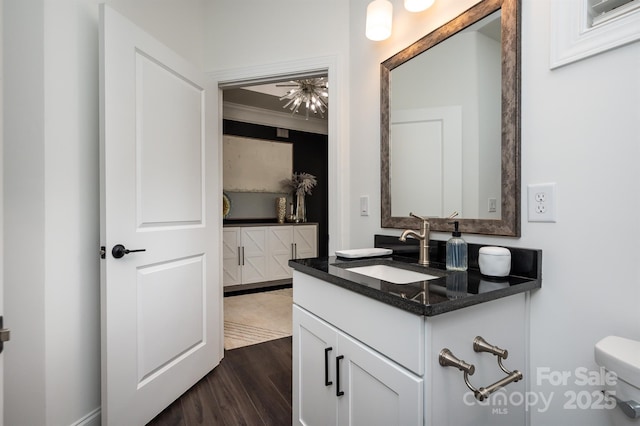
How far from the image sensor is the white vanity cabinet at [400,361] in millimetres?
796

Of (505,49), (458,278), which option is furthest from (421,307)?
(505,49)

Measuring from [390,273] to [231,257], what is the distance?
9.13ft

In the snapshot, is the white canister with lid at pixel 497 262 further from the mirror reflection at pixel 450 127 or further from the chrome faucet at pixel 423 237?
the chrome faucet at pixel 423 237

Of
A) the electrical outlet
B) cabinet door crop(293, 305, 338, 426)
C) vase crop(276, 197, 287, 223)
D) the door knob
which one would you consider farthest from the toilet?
vase crop(276, 197, 287, 223)

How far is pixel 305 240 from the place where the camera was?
4301 mm

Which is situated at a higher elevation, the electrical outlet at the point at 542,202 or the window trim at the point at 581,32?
the window trim at the point at 581,32

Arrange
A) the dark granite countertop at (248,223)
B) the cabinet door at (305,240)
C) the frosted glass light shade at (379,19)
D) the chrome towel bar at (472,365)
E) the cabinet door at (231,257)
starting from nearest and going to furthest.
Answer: the chrome towel bar at (472,365)
the frosted glass light shade at (379,19)
the cabinet door at (231,257)
the dark granite countertop at (248,223)
the cabinet door at (305,240)

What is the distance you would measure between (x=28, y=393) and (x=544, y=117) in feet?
7.15

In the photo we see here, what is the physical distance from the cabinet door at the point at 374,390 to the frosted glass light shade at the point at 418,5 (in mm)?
1429

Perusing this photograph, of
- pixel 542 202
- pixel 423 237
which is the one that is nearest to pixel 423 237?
pixel 423 237

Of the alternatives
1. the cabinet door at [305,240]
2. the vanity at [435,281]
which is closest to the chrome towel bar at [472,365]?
the vanity at [435,281]

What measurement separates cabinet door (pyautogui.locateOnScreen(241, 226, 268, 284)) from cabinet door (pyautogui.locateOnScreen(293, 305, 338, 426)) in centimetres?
260

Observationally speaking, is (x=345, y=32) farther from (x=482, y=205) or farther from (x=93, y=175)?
(x=93, y=175)

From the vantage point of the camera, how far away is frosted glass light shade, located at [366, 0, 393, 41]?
1.53 meters
